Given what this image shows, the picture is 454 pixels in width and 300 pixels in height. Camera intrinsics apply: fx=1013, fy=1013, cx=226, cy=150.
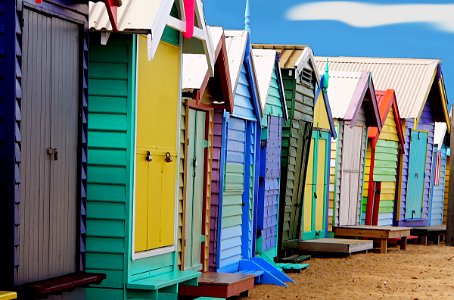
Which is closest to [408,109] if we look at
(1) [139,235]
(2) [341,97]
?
(2) [341,97]

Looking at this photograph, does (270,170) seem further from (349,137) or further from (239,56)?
(349,137)

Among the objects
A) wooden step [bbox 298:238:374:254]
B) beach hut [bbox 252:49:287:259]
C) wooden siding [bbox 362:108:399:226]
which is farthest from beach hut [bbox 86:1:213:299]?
wooden siding [bbox 362:108:399:226]

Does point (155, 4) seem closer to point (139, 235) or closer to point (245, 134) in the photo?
point (139, 235)

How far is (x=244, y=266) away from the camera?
48.2 feet

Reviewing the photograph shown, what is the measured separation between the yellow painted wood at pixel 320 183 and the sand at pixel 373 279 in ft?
3.30

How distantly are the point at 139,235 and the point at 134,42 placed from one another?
6.26 ft

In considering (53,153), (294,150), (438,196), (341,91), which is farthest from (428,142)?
(53,153)

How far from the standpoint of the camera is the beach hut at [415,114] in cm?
2612

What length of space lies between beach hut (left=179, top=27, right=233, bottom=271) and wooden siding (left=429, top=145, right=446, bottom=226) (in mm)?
16804

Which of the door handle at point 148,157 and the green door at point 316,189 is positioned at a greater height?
the door handle at point 148,157

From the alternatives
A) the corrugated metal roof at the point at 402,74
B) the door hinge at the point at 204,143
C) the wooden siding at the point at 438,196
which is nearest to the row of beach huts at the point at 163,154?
the door hinge at the point at 204,143

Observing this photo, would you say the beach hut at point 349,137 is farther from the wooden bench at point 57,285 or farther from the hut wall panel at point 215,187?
the wooden bench at point 57,285

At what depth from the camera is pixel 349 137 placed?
21578 millimetres
